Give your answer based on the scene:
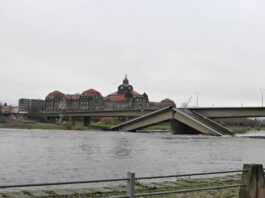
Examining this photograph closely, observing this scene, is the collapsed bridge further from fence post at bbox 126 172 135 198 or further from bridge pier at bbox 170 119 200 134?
fence post at bbox 126 172 135 198

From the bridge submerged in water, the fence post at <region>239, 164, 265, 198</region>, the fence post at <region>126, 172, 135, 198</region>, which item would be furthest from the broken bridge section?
the fence post at <region>126, 172, 135, 198</region>

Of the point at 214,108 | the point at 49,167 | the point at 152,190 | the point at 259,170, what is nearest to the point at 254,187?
the point at 259,170

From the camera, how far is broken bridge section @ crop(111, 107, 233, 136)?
328 ft

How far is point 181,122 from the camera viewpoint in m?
114

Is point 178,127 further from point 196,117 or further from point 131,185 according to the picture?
point 131,185

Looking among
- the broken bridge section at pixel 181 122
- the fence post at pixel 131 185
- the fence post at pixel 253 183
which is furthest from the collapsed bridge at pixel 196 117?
the fence post at pixel 131 185

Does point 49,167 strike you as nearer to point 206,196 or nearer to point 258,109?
point 206,196

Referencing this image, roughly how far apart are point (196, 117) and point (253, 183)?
9807 centimetres

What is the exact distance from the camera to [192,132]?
124125mm

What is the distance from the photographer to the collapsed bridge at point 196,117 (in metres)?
96.5

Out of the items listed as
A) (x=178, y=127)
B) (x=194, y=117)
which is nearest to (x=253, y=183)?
(x=194, y=117)

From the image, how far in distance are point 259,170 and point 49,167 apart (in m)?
18.7

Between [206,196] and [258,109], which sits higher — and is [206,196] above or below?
below

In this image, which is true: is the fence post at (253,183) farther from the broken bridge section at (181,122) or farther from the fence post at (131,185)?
the broken bridge section at (181,122)
